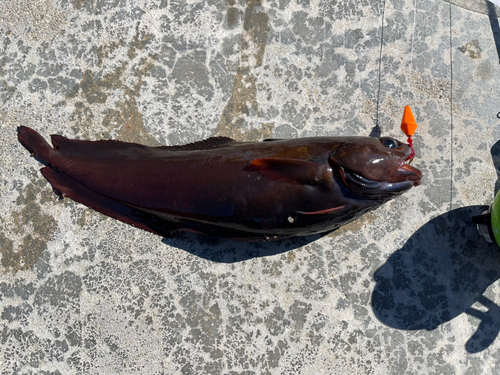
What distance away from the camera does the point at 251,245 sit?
11.8ft

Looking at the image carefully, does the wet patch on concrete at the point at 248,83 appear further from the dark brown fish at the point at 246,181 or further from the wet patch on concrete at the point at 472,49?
the wet patch on concrete at the point at 472,49

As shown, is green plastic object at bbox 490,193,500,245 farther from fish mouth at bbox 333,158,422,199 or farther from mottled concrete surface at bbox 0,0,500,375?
fish mouth at bbox 333,158,422,199

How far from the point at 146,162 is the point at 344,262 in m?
2.11

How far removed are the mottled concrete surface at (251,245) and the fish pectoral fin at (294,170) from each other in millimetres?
1004

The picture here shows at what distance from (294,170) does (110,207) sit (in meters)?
1.75

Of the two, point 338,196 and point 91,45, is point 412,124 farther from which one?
point 91,45

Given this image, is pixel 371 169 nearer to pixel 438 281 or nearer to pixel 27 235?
pixel 438 281

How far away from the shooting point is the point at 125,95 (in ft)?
12.2

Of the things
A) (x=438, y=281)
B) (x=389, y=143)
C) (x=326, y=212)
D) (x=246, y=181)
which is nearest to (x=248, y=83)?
(x=246, y=181)

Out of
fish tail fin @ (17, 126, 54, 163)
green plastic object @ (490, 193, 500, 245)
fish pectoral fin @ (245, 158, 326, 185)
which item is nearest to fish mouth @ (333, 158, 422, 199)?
fish pectoral fin @ (245, 158, 326, 185)

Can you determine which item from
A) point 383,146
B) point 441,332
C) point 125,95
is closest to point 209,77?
point 125,95

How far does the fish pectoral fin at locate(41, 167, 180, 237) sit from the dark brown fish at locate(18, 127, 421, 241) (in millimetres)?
12

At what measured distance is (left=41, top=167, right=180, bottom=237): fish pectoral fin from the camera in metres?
3.32

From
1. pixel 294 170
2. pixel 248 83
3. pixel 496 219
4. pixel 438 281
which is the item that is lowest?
pixel 438 281
